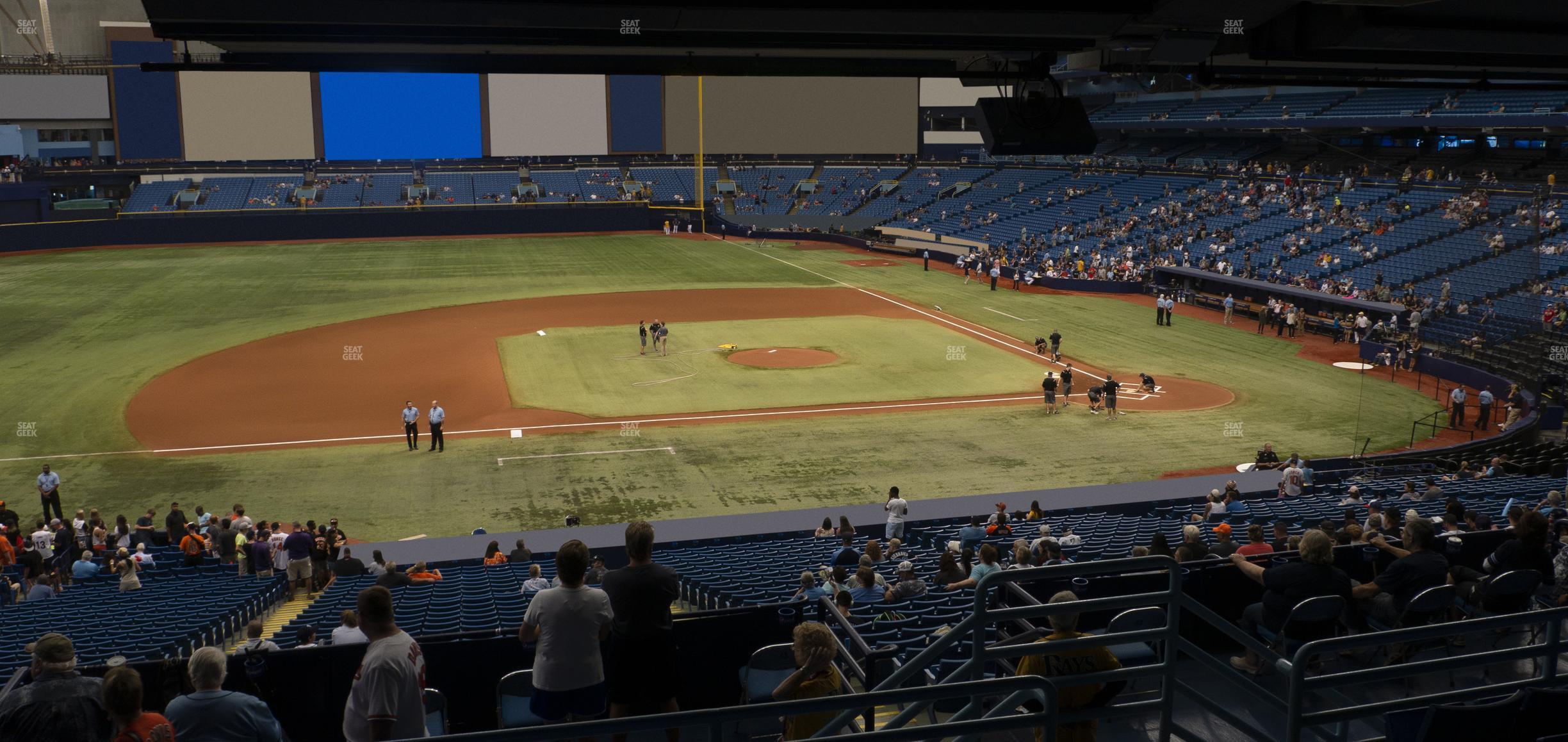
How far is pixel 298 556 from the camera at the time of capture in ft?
57.2

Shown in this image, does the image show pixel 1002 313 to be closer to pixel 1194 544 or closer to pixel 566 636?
pixel 1194 544

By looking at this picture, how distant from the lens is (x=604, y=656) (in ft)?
25.8

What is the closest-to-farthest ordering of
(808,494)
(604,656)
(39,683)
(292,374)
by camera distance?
(39,683)
(604,656)
(808,494)
(292,374)

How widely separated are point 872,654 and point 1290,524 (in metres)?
11.1

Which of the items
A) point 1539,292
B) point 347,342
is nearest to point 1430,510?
point 1539,292

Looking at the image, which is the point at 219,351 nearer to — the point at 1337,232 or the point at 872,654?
the point at 872,654

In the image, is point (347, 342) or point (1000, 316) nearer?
point (347, 342)

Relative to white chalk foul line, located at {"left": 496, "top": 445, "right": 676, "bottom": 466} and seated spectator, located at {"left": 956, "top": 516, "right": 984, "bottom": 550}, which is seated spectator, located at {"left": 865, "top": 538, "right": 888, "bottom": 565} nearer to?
seated spectator, located at {"left": 956, "top": 516, "right": 984, "bottom": 550}

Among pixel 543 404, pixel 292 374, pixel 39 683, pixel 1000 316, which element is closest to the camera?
pixel 39 683

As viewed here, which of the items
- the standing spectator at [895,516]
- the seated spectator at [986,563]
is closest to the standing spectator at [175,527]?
the standing spectator at [895,516]

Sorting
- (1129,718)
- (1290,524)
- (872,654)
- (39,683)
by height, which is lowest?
(1290,524)

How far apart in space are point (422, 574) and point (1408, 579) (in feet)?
40.7

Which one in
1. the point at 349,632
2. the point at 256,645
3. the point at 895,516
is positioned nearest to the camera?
the point at 256,645

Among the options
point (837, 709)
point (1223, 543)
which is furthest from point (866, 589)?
point (837, 709)
